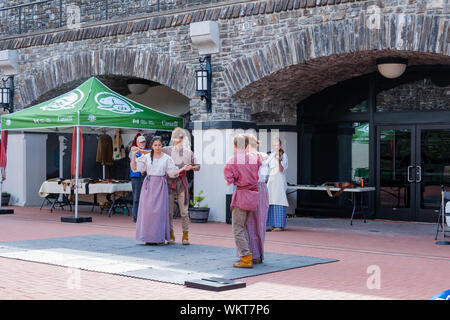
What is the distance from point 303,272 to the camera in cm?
779

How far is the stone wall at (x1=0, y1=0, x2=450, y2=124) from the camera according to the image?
37.7 ft

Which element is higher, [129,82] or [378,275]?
[129,82]

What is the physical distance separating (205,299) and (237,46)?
318 inches

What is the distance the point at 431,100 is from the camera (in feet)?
44.2

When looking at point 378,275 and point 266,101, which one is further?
point 266,101

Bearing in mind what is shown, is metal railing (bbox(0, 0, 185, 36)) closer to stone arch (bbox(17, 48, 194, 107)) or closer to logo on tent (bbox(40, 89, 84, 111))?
stone arch (bbox(17, 48, 194, 107))

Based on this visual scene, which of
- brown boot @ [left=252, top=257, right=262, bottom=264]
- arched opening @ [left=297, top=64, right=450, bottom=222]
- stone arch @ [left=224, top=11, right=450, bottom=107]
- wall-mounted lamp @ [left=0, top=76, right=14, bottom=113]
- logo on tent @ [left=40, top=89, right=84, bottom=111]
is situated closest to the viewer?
brown boot @ [left=252, top=257, right=262, bottom=264]

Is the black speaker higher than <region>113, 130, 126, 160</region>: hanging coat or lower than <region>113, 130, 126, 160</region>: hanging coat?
lower

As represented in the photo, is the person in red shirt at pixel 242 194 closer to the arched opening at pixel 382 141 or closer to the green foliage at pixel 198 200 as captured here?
the green foliage at pixel 198 200

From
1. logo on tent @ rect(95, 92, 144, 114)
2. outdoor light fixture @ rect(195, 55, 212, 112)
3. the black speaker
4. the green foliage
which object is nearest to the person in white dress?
the black speaker

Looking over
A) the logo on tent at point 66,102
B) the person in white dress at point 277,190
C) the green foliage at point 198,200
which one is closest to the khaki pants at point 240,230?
the person in white dress at point 277,190

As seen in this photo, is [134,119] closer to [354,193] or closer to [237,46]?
[237,46]

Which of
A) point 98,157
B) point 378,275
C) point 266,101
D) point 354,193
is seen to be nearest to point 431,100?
point 354,193

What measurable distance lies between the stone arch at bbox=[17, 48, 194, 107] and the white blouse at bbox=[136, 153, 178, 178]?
15.0 feet
